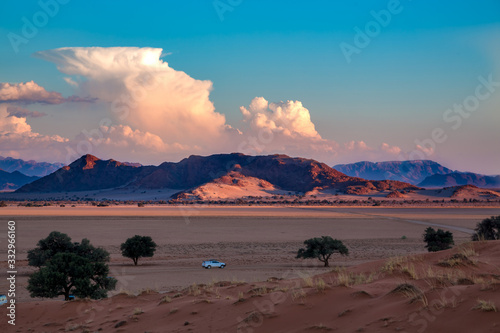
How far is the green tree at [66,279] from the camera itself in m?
20.4

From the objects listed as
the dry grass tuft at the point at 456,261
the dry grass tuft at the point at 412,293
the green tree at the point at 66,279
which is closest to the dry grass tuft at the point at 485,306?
the dry grass tuft at the point at 412,293

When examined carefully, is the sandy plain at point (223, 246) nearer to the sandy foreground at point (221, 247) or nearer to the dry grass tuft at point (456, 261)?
the sandy foreground at point (221, 247)

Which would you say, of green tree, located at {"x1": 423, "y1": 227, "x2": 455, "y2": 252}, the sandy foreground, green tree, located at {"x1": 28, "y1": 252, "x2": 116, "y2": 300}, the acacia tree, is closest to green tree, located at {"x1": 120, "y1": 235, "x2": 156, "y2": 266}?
the sandy foreground

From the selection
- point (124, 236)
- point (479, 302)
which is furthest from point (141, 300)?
point (124, 236)

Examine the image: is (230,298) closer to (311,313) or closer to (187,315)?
(187,315)

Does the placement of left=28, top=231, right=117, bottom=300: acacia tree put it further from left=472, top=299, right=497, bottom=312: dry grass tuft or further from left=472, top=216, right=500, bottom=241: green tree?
left=472, top=216, right=500, bottom=241: green tree

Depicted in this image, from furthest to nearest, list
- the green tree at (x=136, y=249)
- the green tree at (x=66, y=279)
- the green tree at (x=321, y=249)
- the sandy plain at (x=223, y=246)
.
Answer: the green tree at (x=136, y=249), the green tree at (x=321, y=249), the sandy plain at (x=223, y=246), the green tree at (x=66, y=279)

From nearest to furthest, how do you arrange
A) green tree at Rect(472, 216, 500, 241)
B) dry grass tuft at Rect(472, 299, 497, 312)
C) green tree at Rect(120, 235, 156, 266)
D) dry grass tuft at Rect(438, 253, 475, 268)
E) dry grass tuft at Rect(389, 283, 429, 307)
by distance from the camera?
dry grass tuft at Rect(472, 299, 497, 312) < dry grass tuft at Rect(389, 283, 429, 307) < dry grass tuft at Rect(438, 253, 475, 268) < green tree at Rect(120, 235, 156, 266) < green tree at Rect(472, 216, 500, 241)

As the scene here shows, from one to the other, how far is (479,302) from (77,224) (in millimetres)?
69458

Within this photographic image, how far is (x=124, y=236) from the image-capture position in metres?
55.5

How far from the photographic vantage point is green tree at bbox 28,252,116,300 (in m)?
20.4

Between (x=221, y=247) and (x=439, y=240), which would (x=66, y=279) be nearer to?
(x=221, y=247)

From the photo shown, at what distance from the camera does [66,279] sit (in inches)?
839

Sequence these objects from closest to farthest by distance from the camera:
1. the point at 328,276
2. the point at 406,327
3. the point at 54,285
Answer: the point at 406,327 < the point at 328,276 < the point at 54,285
